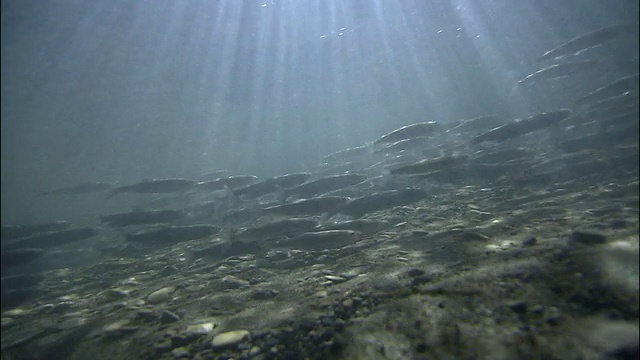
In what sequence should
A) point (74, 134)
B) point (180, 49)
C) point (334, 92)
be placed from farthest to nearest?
point (334, 92) → point (74, 134) → point (180, 49)

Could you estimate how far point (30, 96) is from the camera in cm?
1838

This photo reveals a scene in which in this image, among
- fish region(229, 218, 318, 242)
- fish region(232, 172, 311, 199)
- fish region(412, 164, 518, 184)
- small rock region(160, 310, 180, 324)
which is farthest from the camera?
fish region(232, 172, 311, 199)

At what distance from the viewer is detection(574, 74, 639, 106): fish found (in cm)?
732

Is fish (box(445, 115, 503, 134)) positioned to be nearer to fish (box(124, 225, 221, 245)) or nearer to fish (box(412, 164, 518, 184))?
fish (box(412, 164, 518, 184))

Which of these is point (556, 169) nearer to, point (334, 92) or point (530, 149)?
point (530, 149)

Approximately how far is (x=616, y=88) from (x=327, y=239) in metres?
8.69

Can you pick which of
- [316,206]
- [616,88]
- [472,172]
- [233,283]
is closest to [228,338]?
[233,283]

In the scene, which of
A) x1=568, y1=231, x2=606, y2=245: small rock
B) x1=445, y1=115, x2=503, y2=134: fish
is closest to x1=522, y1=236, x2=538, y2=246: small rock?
x1=568, y1=231, x2=606, y2=245: small rock

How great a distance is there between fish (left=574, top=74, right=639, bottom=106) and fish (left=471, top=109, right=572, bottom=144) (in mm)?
775

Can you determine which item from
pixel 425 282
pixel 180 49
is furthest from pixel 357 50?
pixel 425 282

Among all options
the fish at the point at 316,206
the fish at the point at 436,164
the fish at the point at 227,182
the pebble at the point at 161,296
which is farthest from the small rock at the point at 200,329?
the fish at the point at 227,182

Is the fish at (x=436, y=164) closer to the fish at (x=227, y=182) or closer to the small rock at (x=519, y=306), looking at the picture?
the small rock at (x=519, y=306)

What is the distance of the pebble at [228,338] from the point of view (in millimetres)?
2859

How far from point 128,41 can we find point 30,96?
7.06 meters
